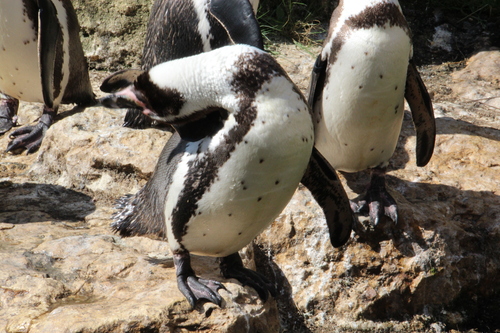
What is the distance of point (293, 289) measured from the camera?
2502mm

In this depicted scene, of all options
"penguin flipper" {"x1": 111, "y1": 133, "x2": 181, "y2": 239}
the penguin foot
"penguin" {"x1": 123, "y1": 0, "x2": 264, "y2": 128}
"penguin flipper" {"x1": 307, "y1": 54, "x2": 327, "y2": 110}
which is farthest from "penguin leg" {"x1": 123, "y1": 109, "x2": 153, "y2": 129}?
"penguin flipper" {"x1": 307, "y1": 54, "x2": 327, "y2": 110}

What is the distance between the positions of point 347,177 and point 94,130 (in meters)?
1.39

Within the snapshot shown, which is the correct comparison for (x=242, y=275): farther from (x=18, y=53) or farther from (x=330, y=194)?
(x=18, y=53)

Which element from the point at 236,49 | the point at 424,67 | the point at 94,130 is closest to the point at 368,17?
the point at 236,49

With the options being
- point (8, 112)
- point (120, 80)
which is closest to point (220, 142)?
point (120, 80)

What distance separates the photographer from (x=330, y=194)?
85.2 inches

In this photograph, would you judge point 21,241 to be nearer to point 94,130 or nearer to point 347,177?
point 94,130

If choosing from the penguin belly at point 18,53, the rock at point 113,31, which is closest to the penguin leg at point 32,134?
the penguin belly at point 18,53

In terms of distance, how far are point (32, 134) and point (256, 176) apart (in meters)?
2.12

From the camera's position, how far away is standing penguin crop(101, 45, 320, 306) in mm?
1753

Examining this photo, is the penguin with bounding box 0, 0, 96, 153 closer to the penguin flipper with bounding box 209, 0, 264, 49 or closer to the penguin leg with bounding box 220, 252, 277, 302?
the penguin flipper with bounding box 209, 0, 264, 49

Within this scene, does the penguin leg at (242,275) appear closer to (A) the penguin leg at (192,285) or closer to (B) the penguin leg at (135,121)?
(A) the penguin leg at (192,285)

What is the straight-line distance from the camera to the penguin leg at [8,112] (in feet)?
12.2

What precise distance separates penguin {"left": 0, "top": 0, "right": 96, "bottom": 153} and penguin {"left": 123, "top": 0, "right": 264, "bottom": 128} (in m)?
0.55
